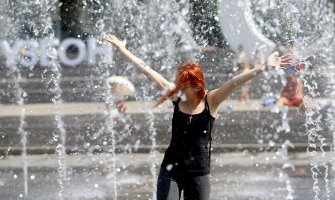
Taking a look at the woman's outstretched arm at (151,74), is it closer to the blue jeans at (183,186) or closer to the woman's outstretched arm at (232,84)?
the woman's outstretched arm at (232,84)

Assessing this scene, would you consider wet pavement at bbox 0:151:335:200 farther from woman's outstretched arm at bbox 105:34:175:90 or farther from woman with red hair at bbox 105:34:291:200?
woman with red hair at bbox 105:34:291:200

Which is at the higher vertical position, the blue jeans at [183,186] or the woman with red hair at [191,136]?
the woman with red hair at [191,136]

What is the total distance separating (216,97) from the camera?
188 inches

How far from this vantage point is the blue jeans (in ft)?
15.5

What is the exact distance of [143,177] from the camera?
8211mm

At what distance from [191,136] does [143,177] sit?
353cm

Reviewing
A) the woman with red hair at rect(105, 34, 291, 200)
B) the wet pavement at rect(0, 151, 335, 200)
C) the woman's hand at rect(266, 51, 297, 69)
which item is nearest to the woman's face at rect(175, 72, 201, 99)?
the woman with red hair at rect(105, 34, 291, 200)

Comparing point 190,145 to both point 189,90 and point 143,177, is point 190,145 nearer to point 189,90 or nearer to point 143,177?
point 189,90

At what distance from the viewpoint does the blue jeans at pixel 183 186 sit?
15.5 ft

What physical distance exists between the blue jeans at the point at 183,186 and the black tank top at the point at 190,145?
35 millimetres

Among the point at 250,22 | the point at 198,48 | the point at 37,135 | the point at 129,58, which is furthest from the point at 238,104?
the point at 129,58

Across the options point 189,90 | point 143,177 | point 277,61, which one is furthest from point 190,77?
A: point 143,177

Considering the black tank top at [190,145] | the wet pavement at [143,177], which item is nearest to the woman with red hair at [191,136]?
the black tank top at [190,145]

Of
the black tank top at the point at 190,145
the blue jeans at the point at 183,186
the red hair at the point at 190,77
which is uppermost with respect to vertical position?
the red hair at the point at 190,77
